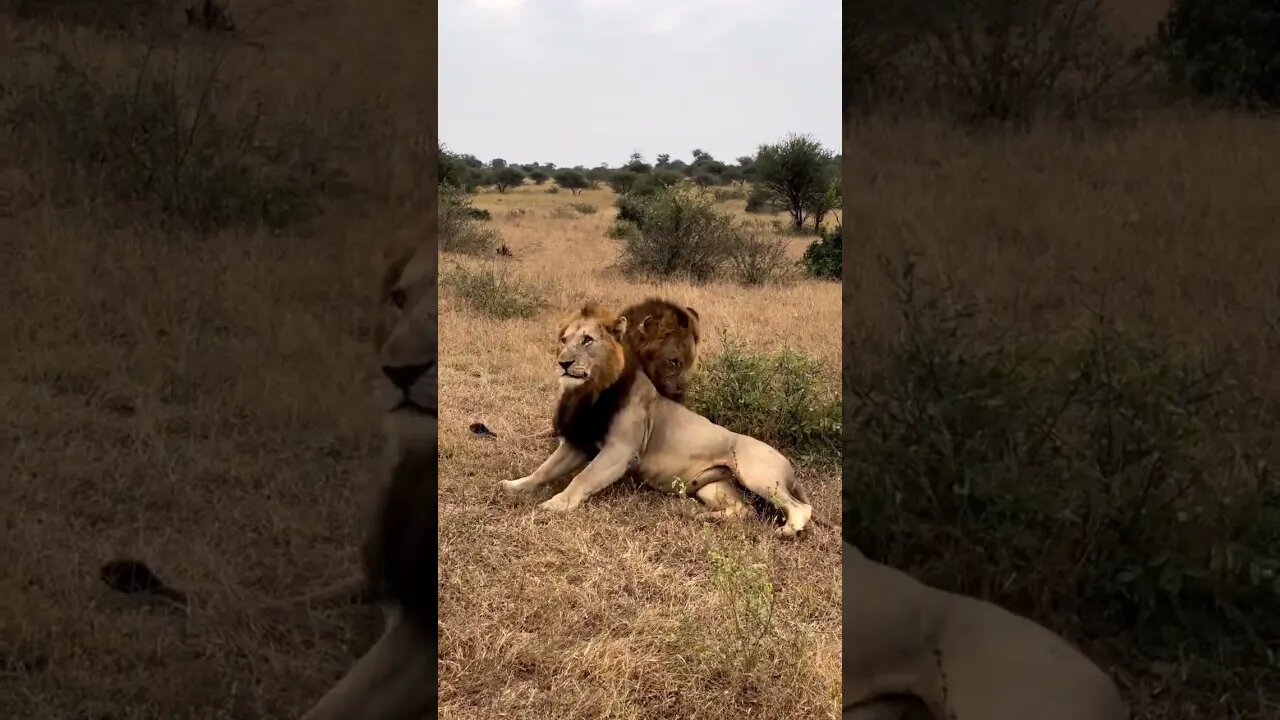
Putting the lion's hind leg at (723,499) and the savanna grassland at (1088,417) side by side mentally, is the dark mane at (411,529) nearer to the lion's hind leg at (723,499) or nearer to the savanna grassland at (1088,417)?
the savanna grassland at (1088,417)

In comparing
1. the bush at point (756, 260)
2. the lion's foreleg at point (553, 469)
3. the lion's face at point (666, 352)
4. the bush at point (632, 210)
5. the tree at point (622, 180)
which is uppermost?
the tree at point (622, 180)

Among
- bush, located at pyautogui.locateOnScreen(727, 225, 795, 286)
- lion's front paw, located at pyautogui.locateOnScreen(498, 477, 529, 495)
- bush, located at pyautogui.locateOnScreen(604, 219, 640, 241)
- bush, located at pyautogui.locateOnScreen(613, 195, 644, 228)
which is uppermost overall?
bush, located at pyautogui.locateOnScreen(613, 195, 644, 228)

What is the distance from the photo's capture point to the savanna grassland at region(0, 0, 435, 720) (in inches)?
99.5

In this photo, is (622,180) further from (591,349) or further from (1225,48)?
(591,349)

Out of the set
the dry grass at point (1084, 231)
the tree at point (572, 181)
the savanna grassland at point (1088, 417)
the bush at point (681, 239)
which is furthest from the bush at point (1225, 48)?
the tree at point (572, 181)

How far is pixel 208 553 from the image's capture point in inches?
114

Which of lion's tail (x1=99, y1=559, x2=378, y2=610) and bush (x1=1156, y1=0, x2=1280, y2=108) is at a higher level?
bush (x1=1156, y1=0, x2=1280, y2=108)

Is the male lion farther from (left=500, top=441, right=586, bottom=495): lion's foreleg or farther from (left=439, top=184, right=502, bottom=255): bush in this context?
(left=439, top=184, right=502, bottom=255): bush

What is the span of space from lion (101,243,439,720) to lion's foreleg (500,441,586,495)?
3.21 ft

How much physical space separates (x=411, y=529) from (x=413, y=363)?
0.42 metres

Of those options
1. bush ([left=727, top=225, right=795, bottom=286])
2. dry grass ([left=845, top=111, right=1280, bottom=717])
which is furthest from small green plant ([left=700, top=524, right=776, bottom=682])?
bush ([left=727, top=225, right=795, bottom=286])

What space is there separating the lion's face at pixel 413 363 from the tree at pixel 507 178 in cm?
747

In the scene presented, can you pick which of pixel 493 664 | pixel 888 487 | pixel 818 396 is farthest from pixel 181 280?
pixel 888 487

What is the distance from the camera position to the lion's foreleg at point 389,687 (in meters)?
2.25
